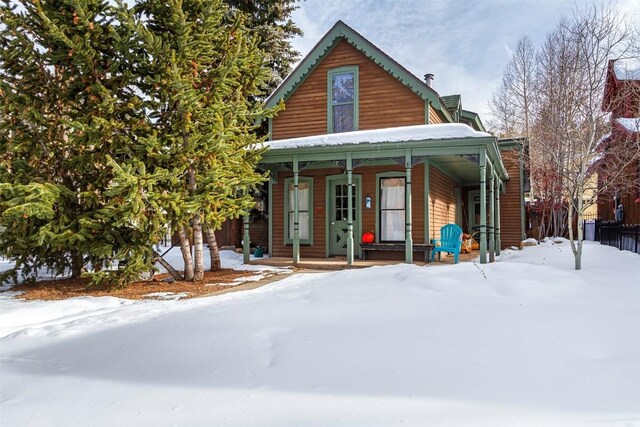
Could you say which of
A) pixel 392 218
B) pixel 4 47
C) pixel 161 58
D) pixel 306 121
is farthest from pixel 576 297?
pixel 4 47

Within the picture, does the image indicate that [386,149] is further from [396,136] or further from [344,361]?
[344,361]

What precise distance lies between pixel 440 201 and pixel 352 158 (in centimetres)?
444

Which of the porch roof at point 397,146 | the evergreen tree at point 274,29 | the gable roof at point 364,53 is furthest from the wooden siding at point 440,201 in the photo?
the evergreen tree at point 274,29

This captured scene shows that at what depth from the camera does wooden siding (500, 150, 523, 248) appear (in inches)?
734

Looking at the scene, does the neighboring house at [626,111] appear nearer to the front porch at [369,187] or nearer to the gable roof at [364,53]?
the front porch at [369,187]

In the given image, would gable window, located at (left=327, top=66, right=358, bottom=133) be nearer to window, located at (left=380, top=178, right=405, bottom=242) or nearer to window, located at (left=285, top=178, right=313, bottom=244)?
window, located at (left=285, top=178, right=313, bottom=244)

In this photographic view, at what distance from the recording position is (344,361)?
3.36 m

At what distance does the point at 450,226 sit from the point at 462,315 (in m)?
6.63

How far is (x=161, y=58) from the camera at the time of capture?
7789 millimetres

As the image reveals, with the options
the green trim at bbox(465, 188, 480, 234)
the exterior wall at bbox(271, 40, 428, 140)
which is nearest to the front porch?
the exterior wall at bbox(271, 40, 428, 140)

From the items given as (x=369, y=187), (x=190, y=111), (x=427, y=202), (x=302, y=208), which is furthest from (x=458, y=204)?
(x=190, y=111)

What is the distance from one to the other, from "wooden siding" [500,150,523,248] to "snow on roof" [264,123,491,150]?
9.63 metres

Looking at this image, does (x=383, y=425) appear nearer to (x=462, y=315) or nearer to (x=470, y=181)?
(x=462, y=315)

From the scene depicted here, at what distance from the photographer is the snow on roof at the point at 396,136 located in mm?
9961
